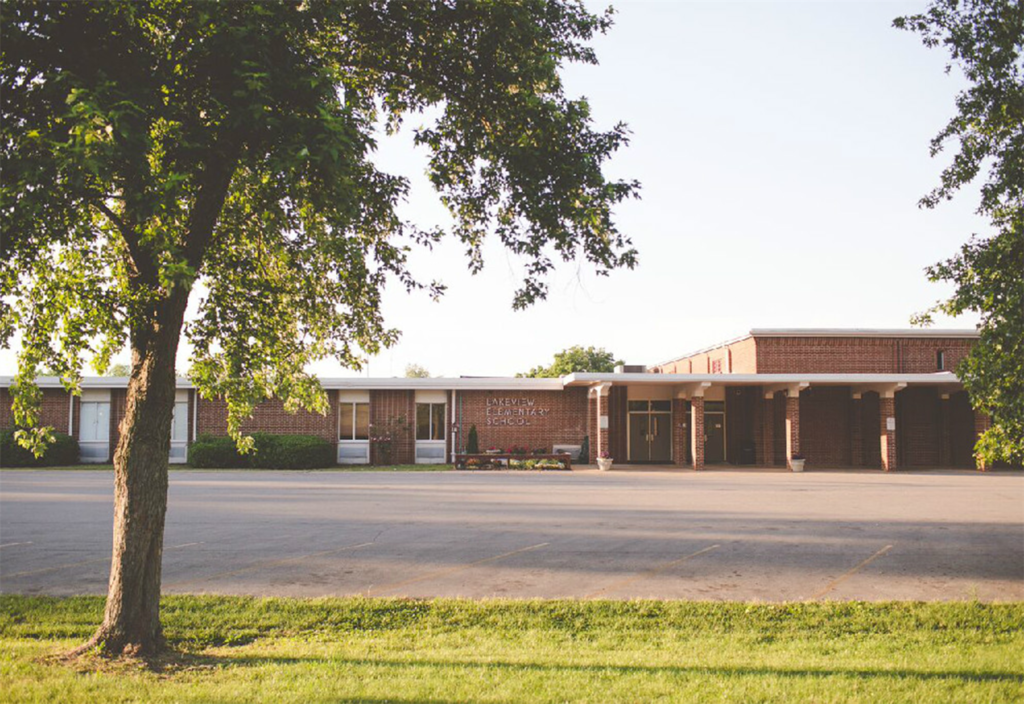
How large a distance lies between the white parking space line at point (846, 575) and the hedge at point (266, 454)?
75.6ft

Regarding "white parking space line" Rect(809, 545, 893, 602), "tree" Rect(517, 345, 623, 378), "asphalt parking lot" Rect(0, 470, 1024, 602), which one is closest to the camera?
"white parking space line" Rect(809, 545, 893, 602)

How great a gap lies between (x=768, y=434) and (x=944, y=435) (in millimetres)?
7239

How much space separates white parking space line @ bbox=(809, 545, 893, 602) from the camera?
8.93 meters

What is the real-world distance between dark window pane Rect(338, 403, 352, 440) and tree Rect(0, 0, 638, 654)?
980 inches

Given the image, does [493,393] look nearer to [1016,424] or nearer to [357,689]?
[1016,424]

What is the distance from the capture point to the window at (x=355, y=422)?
33.2 meters

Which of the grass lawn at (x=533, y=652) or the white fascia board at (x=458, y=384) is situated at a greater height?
the white fascia board at (x=458, y=384)

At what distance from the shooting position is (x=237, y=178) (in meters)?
7.22

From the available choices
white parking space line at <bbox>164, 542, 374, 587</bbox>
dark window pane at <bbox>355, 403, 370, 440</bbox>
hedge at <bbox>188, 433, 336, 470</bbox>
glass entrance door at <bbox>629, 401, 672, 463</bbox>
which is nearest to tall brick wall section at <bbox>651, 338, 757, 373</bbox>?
glass entrance door at <bbox>629, 401, 672, 463</bbox>

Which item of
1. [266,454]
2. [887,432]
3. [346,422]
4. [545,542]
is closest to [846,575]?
[545,542]

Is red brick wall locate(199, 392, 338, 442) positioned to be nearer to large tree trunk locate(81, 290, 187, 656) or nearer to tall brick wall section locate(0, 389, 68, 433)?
tall brick wall section locate(0, 389, 68, 433)

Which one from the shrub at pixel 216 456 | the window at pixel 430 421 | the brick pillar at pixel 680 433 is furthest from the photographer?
the window at pixel 430 421

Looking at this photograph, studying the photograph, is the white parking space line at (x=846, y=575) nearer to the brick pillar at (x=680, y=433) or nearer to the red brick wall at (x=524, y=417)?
the brick pillar at (x=680, y=433)

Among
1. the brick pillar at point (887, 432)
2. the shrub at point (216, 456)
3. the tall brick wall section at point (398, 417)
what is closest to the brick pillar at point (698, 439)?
the brick pillar at point (887, 432)
